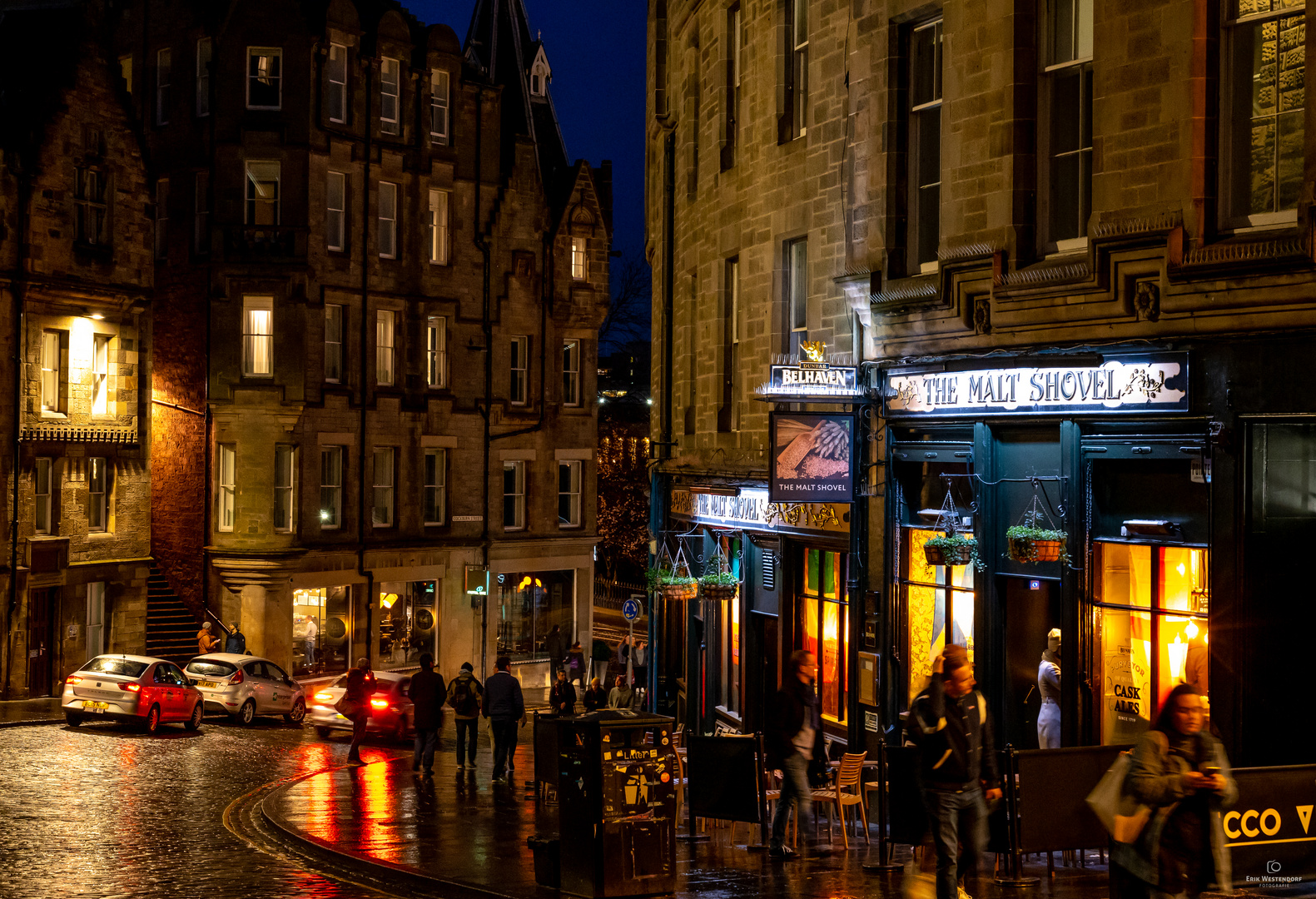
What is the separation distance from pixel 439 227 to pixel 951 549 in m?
31.1

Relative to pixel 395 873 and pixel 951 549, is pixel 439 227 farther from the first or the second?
pixel 395 873

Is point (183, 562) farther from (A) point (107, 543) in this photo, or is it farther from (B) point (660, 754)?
(B) point (660, 754)

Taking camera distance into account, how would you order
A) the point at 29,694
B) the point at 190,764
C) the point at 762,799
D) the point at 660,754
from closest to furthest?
the point at 660,754 < the point at 762,799 < the point at 190,764 < the point at 29,694

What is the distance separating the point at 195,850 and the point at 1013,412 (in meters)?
10.1

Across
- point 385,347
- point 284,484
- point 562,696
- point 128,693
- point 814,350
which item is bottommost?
point 128,693

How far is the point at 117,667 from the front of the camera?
27531mm

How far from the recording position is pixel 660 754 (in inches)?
498

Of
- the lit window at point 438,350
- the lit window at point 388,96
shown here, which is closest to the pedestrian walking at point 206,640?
the lit window at point 438,350

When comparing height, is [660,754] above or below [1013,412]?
below

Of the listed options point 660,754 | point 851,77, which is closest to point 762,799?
point 660,754

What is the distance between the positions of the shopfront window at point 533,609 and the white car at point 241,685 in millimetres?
14266

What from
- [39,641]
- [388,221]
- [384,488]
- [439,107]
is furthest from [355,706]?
[439,107]

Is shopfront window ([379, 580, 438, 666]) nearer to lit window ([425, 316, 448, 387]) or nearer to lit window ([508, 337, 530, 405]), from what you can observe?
lit window ([425, 316, 448, 387])

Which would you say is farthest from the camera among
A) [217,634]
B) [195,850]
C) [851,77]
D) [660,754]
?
[217,634]
